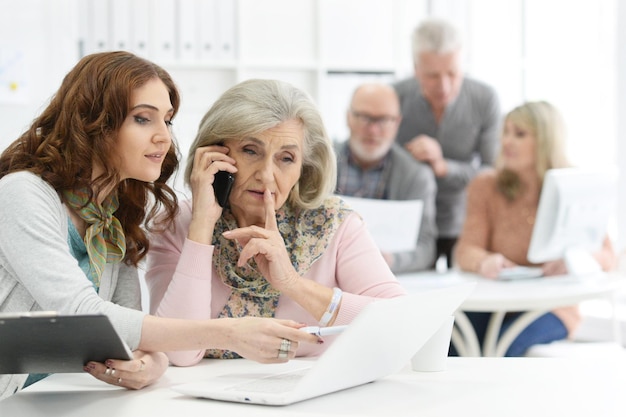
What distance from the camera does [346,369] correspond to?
1309 millimetres

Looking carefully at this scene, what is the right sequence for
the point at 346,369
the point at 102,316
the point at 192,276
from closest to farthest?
the point at 102,316
the point at 346,369
the point at 192,276

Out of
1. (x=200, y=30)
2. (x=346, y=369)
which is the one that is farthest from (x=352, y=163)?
(x=346, y=369)

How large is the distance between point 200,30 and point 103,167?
3046 millimetres

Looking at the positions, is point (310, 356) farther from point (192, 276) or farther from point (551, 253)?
point (551, 253)

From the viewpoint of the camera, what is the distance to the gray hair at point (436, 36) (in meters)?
4.26

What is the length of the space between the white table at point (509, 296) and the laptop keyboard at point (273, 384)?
169 centimetres

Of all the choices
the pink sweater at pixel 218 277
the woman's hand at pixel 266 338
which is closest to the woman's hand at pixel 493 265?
the pink sweater at pixel 218 277

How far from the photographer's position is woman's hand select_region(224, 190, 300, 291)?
1.67 m

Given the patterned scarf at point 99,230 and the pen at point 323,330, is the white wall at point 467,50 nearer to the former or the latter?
the patterned scarf at point 99,230

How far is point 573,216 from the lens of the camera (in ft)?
10.9

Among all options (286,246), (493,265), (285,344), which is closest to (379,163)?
(493,265)

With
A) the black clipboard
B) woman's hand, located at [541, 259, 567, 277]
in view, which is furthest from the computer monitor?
the black clipboard

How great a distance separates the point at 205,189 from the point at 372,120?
2.48m

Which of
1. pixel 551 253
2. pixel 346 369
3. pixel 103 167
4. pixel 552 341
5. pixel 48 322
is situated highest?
pixel 103 167
